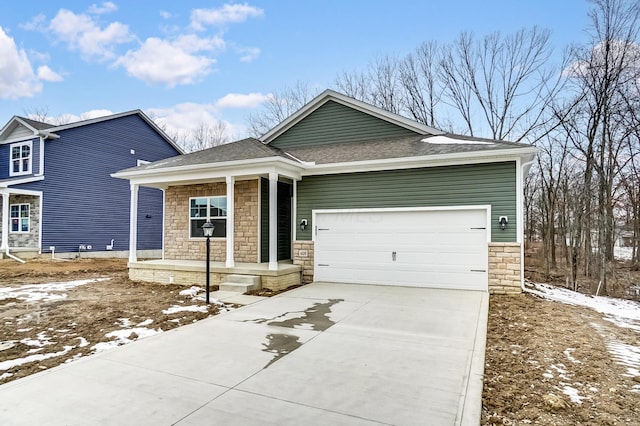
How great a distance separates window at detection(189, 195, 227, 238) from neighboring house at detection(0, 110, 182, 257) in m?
8.85

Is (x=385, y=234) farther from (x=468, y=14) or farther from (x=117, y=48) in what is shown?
(x=117, y=48)

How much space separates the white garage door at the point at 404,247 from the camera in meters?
8.00

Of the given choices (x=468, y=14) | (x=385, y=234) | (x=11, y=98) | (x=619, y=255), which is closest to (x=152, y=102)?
(x=11, y=98)

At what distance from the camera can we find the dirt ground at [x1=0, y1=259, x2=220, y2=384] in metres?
4.43

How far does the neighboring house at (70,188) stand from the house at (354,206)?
302 inches

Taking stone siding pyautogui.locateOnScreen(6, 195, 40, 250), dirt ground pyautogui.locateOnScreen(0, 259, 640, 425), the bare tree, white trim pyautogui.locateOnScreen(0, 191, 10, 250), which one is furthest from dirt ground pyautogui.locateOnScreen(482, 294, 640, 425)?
the bare tree

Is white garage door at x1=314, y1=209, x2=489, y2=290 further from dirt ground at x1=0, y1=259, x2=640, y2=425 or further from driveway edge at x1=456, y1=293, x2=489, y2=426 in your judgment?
driveway edge at x1=456, y1=293, x2=489, y2=426

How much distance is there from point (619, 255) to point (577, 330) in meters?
23.6

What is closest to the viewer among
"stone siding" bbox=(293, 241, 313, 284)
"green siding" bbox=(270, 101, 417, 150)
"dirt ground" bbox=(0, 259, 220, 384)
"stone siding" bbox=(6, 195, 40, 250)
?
"dirt ground" bbox=(0, 259, 220, 384)

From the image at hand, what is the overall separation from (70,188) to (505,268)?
1768 centimetres

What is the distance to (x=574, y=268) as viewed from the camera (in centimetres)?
1353

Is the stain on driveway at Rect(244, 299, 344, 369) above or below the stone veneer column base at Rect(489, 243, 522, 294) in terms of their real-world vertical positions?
below

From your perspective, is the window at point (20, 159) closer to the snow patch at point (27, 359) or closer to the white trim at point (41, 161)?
the white trim at point (41, 161)

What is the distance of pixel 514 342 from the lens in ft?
15.7
